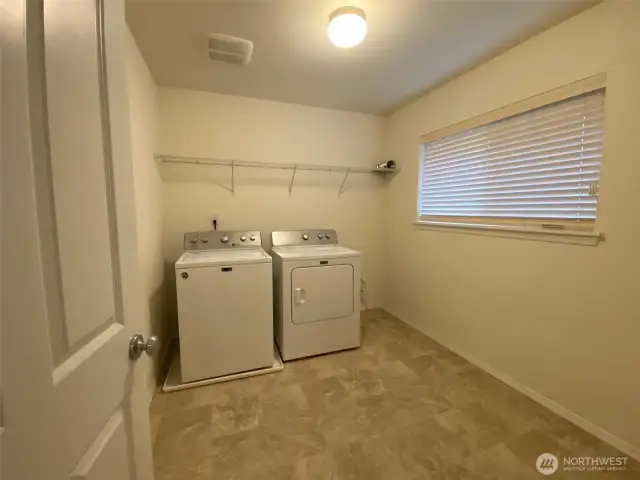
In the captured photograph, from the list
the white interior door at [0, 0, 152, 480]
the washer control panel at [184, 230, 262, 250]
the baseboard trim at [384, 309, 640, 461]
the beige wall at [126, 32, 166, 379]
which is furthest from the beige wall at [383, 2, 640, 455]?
the beige wall at [126, 32, 166, 379]

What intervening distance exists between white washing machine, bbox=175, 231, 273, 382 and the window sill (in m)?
1.59

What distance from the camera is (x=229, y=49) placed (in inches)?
77.2

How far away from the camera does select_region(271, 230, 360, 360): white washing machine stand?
2.39 m

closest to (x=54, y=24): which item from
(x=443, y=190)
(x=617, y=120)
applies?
(x=617, y=120)

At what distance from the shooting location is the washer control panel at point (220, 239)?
2549 mm

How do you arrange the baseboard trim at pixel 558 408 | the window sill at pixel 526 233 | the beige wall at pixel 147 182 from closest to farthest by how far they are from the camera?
the baseboard trim at pixel 558 408 → the window sill at pixel 526 233 → the beige wall at pixel 147 182

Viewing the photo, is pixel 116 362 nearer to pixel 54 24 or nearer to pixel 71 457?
pixel 71 457

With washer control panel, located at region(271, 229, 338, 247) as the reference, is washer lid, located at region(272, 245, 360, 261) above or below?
below

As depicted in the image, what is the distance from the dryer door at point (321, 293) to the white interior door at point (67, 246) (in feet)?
5.13

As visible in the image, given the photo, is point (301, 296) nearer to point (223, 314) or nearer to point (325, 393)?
point (223, 314)

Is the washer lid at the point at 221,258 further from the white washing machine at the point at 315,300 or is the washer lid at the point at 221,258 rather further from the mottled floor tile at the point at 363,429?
the mottled floor tile at the point at 363,429

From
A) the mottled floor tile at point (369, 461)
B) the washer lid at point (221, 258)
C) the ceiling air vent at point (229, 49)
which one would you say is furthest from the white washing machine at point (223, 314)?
the ceiling air vent at point (229, 49)

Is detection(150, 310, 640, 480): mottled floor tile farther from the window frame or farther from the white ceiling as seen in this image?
the white ceiling

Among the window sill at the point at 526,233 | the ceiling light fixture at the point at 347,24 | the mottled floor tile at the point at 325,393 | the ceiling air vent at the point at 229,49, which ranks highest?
the ceiling air vent at the point at 229,49
